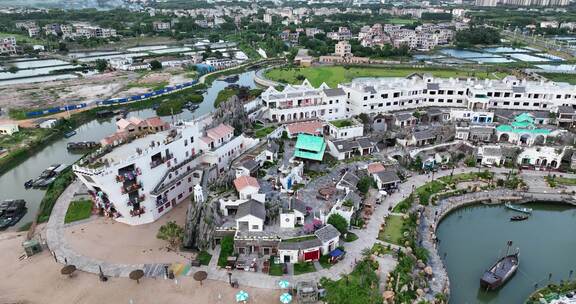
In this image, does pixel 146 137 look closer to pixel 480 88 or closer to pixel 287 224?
pixel 287 224

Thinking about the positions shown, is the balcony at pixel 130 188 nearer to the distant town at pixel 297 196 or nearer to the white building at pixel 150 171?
the white building at pixel 150 171

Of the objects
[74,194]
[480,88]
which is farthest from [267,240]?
[480,88]

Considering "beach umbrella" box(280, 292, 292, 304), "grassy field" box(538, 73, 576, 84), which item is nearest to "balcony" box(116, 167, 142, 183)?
"beach umbrella" box(280, 292, 292, 304)

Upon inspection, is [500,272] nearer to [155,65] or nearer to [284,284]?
[284,284]

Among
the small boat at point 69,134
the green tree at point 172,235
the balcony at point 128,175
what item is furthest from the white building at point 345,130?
the small boat at point 69,134

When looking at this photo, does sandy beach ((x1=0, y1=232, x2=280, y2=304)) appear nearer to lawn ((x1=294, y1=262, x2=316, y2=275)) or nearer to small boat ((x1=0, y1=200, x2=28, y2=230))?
lawn ((x1=294, y1=262, x2=316, y2=275))

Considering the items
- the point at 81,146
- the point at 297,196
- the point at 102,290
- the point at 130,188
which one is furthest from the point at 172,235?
the point at 81,146
